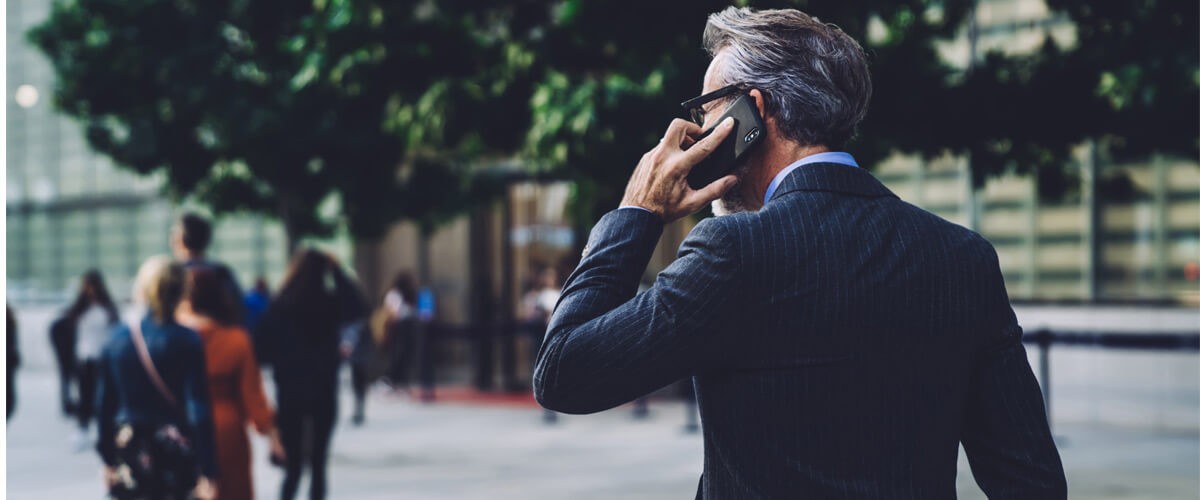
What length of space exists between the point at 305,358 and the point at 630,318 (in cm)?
604

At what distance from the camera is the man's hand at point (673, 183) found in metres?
1.81

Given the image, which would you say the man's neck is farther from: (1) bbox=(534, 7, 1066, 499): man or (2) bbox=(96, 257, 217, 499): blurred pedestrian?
(2) bbox=(96, 257, 217, 499): blurred pedestrian

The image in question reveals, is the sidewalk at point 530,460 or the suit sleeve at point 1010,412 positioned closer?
the suit sleeve at point 1010,412

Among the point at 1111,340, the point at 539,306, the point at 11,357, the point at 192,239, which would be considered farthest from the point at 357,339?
the point at 1111,340

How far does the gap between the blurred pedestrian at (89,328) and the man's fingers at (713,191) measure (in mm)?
11336

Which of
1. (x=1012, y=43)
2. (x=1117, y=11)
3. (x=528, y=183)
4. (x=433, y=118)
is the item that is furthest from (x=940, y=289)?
(x=528, y=183)

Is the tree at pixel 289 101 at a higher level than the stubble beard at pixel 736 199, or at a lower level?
higher

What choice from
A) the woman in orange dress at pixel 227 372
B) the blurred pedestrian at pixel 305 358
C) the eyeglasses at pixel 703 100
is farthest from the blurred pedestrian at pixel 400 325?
the eyeglasses at pixel 703 100

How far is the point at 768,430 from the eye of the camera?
5.59ft

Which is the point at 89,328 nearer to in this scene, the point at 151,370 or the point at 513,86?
the point at 513,86

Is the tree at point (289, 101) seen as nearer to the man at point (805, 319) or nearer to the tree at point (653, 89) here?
the tree at point (653, 89)

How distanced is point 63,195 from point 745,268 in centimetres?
2500

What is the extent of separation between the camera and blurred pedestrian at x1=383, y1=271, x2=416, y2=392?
654 inches

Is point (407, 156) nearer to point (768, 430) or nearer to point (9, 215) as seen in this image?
point (768, 430)
